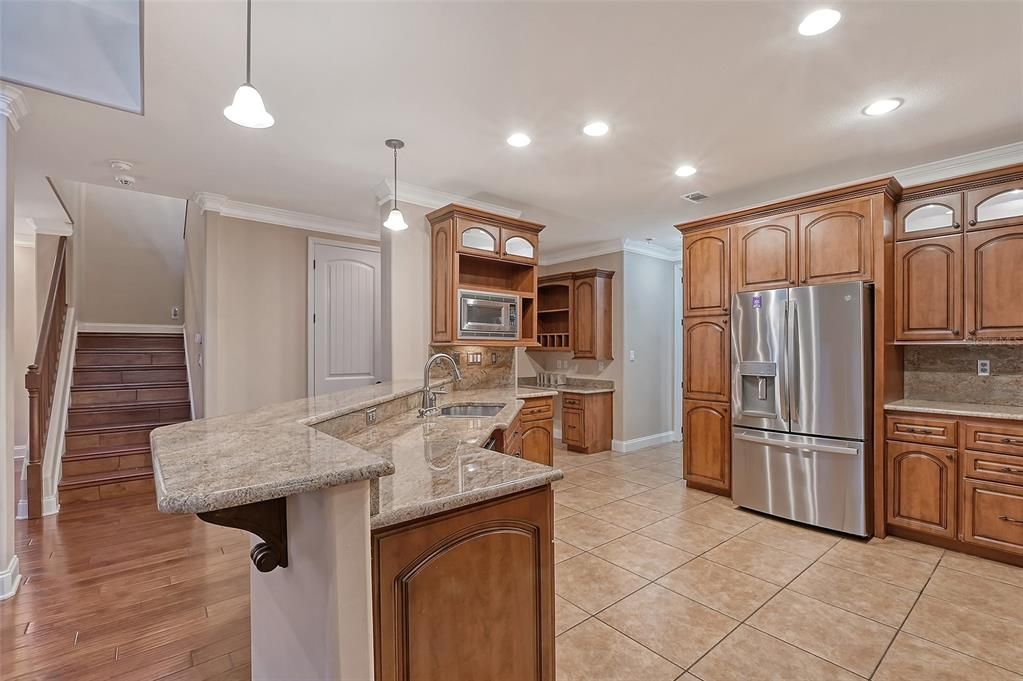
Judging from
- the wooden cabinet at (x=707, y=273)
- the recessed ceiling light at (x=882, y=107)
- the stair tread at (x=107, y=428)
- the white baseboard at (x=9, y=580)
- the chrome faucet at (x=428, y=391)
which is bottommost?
the white baseboard at (x=9, y=580)

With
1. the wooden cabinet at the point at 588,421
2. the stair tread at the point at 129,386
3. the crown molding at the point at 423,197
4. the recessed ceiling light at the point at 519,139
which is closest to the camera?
the recessed ceiling light at the point at 519,139

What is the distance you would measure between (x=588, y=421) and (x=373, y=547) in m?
4.85

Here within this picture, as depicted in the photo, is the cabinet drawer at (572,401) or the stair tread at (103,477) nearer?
the stair tread at (103,477)

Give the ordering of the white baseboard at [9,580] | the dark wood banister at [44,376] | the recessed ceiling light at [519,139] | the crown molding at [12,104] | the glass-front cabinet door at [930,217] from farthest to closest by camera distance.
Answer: the dark wood banister at [44,376], the glass-front cabinet door at [930,217], the recessed ceiling light at [519,139], the white baseboard at [9,580], the crown molding at [12,104]

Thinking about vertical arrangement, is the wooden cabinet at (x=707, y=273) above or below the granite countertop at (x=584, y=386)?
above

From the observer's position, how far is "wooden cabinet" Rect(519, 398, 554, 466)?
3901mm

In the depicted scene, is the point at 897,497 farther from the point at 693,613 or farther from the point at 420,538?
the point at 420,538

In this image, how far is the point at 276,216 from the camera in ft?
14.8

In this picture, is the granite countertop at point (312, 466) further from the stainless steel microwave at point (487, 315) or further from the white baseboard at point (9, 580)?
the white baseboard at point (9, 580)

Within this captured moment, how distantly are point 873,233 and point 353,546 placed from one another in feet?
12.3

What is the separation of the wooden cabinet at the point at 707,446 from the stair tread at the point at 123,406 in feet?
17.1

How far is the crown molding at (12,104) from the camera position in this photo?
2277mm

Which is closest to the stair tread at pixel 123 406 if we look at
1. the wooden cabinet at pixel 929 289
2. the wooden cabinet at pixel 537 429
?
the wooden cabinet at pixel 537 429

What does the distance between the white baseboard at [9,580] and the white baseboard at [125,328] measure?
15.3ft
